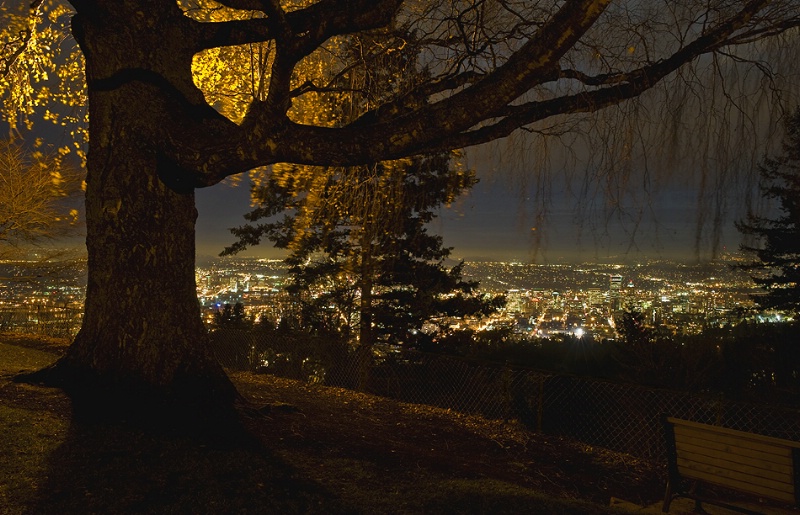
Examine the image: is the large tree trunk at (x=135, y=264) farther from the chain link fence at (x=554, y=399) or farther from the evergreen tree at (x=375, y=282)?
the evergreen tree at (x=375, y=282)

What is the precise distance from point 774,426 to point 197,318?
25.0ft

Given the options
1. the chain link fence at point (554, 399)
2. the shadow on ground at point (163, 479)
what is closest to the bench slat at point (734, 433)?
the chain link fence at point (554, 399)

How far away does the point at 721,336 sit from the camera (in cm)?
1644

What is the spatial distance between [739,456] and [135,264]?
5.62m

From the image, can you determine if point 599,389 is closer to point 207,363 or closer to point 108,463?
point 207,363

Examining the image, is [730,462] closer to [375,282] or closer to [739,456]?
[739,456]

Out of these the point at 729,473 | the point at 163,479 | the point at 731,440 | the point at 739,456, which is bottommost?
the point at 163,479

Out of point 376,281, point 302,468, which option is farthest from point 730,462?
point 376,281

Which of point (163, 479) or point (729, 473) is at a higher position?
point (729, 473)

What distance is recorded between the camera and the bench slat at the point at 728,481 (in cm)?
461

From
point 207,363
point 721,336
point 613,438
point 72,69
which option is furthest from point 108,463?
point 721,336

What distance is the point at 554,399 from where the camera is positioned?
9.57 m

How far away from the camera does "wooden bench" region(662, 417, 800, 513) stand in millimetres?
4574

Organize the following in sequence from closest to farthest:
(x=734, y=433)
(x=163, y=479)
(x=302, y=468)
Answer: (x=163, y=479), (x=734, y=433), (x=302, y=468)
